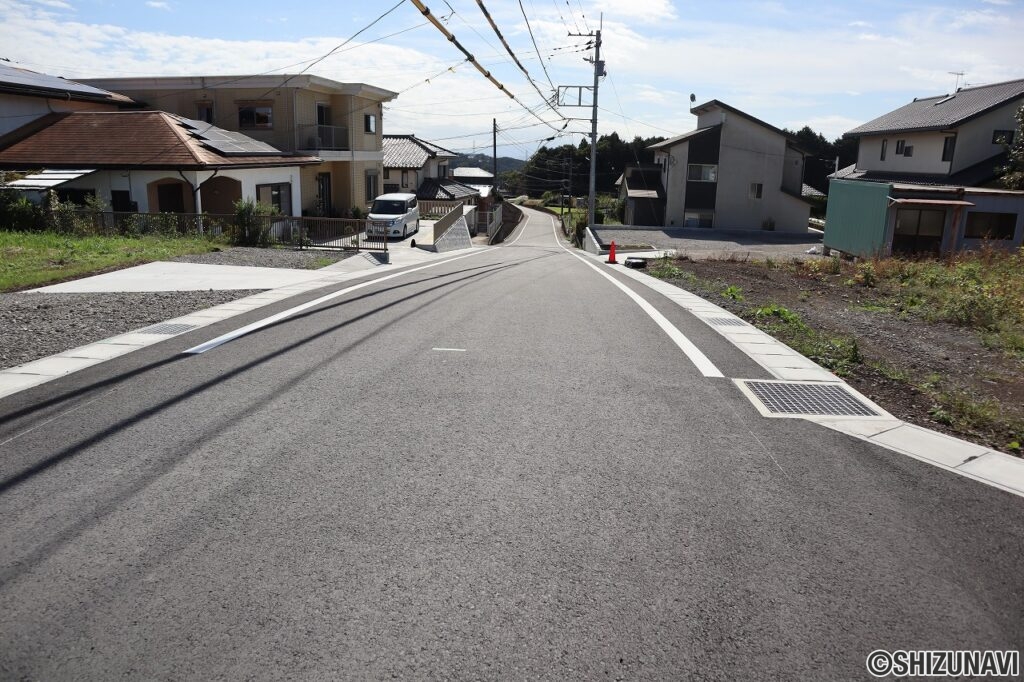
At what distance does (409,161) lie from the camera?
5466 centimetres

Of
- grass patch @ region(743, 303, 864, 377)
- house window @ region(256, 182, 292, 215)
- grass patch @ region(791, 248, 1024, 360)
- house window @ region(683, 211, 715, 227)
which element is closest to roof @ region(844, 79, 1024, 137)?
house window @ region(683, 211, 715, 227)

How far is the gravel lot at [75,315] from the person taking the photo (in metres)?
9.49

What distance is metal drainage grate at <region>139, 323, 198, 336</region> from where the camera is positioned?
10.5 meters

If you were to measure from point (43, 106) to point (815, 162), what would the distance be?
65.0 meters

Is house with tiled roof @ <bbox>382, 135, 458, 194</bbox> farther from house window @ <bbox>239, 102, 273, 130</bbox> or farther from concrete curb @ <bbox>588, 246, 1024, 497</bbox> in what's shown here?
concrete curb @ <bbox>588, 246, 1024, 497</bbox>

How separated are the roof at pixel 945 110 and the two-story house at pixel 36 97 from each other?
42.0 meters

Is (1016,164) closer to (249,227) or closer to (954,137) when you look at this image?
(954,137)

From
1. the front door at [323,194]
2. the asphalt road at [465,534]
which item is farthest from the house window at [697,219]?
the asphalt road at [465,534]

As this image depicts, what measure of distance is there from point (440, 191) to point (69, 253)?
42188 millimetres

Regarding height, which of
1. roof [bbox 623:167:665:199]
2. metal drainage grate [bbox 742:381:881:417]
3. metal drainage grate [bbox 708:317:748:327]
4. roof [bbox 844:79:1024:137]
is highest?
roof [bbox 844:79:1024:137]

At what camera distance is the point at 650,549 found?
4613 millimetres

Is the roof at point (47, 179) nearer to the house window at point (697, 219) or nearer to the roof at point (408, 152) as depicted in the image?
the roof at point (408, 152)

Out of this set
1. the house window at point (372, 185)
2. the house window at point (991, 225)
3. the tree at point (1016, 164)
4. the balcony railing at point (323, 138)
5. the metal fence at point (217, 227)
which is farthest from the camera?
the house window at point (372, 185)

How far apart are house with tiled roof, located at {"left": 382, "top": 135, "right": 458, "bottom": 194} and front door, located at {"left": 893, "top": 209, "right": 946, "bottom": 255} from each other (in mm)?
36097
